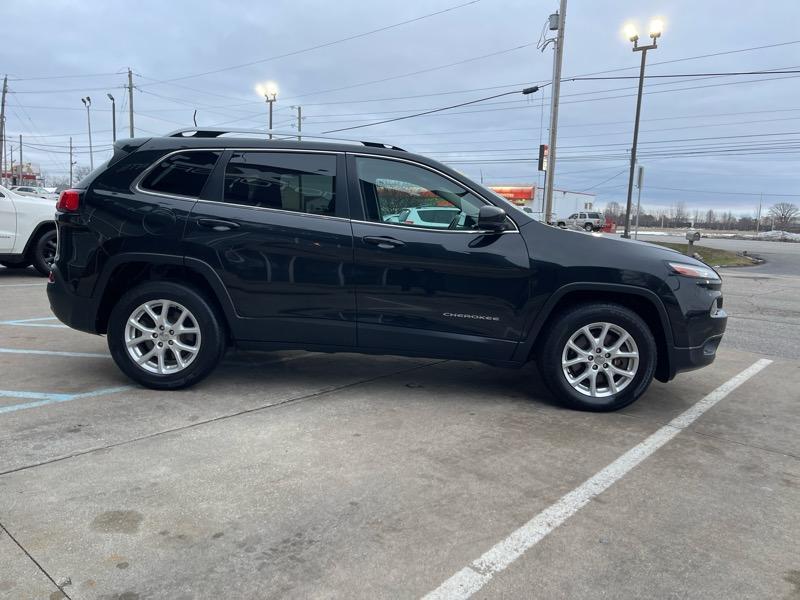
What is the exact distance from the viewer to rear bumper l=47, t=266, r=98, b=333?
171 inches

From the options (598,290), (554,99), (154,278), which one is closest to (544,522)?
(598,290)

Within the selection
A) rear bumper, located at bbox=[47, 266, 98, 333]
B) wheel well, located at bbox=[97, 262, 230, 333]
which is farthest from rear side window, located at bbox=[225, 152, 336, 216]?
rear bumper, located at bbox=[47, 266, 98, 333]

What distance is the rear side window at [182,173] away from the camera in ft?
14.1

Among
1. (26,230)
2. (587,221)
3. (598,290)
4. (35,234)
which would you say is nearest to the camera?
(598,290)

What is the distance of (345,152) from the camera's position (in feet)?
14.1

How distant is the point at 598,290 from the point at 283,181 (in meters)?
2.40

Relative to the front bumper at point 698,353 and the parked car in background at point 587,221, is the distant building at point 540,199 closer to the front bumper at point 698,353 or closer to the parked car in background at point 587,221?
the parked car in background at point 587,221

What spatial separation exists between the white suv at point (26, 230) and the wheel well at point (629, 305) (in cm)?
917

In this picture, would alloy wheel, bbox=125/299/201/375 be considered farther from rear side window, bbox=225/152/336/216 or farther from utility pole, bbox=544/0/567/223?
utility pole, bbox=544/0/567/223

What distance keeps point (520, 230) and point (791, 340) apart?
5207 mm

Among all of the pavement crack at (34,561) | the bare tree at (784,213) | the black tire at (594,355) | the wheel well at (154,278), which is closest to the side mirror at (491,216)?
the black tire at (594,355)

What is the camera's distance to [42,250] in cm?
1009

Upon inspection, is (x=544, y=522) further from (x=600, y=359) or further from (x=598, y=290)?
(x=598, y=290)

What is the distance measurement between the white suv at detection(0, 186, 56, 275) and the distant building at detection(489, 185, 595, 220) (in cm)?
4028
